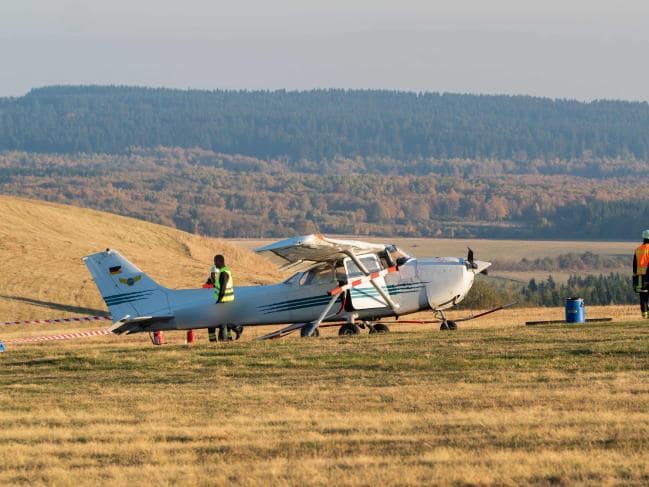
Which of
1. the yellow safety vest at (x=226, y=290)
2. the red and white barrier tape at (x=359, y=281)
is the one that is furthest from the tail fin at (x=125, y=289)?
the red and white barrier tape at (x=359, y=281)

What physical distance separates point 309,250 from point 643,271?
21.4 ft

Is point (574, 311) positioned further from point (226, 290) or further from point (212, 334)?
point (212, 334)

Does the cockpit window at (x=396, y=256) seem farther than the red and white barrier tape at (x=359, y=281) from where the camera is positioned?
Yes

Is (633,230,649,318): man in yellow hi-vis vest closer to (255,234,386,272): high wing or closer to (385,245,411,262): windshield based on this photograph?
(385,245,411,262): windshield

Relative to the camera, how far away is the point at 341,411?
1589cm

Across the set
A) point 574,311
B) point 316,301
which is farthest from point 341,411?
point 574,311

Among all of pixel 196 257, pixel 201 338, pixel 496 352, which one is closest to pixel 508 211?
pixel 196 257

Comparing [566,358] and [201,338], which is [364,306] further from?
[201,338]

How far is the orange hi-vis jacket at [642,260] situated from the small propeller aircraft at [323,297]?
297 centimetres

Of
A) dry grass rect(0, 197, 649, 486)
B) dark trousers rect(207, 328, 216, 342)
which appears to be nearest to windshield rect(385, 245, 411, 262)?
dry grass rect(0, 197, 649, 486)

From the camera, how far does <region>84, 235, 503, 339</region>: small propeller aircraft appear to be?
25.8 meters

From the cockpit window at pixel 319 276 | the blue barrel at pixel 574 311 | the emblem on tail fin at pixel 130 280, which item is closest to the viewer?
the cockpit window at pixel 319 276

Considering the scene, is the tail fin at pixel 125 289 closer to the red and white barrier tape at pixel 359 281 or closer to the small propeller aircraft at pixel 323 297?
the small propeller aircraft at pixel 323 297

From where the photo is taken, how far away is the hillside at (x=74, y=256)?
159 feet
